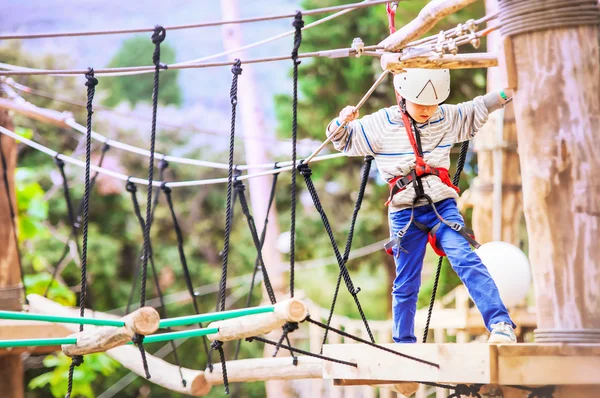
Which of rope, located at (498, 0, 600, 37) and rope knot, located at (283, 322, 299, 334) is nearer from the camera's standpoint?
rope, located at (498, 0, 600, 37)

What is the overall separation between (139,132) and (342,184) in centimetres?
303

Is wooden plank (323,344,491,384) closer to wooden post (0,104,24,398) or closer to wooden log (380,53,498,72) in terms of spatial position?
wooden log (380,53,498,72)

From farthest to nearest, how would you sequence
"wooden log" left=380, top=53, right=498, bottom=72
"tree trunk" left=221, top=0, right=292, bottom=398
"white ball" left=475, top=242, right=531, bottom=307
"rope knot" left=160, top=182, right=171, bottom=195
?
"tree trunk" left=221, top=0, right=292, bottom=398
"rope knot" left=160, top=182, right=171, bottom=195
"white ball" left=475, top=242, right=531, bottom=307
"wooden log" left=380, top=53, right=498, bottom=72

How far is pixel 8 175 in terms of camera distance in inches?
157

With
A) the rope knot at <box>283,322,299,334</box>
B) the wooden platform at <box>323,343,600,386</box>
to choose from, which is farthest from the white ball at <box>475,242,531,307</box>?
the rope knot at <box>283,322,299,334</box>

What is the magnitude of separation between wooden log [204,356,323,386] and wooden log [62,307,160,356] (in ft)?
3.56

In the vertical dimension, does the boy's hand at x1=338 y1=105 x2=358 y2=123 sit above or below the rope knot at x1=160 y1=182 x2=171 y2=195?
above

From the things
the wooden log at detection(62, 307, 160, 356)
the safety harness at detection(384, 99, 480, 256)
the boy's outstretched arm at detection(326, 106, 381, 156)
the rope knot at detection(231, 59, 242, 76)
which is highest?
the rope knot at detection(231, 59, 242, 76)

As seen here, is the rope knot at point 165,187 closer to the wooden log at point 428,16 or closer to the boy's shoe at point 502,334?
the wooden log at point 428,16

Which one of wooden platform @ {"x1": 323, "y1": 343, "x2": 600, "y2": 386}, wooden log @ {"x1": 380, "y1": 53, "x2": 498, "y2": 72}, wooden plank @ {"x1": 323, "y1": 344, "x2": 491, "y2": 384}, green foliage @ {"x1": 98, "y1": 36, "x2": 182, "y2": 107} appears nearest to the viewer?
wooden platform @ {"x1": 323, "y1": 343, "x2": 600, "y2": 386}

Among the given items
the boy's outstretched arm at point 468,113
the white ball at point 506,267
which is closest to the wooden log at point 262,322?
the boy's outstretched arm at point 468,113

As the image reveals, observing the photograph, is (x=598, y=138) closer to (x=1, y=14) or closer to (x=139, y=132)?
(x=139, y=132)

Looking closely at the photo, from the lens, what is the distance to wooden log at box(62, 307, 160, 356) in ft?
6.26

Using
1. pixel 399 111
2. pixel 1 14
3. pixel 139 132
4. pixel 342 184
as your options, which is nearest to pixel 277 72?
pixel 1 14
